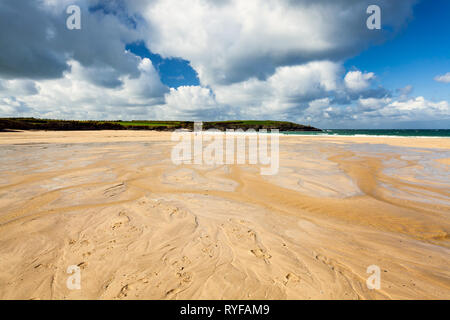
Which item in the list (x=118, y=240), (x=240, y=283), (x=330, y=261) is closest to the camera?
(x=240, y=283)

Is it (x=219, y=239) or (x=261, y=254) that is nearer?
(x=261, y=254)

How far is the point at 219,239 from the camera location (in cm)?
414

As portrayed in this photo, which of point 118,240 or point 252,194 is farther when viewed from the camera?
point 252,194

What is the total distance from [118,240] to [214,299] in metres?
2.32

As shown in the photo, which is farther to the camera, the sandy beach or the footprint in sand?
the footprint in sand

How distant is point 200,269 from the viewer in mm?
3225

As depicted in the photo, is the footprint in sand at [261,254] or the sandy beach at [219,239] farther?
the footprint in sand at [261,254]

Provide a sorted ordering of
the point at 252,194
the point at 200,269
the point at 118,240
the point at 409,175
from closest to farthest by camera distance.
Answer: the point at 200,269
the point at 118,240
the point at 252,194
the point at 409,175

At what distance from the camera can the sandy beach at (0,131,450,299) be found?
9.53 feet

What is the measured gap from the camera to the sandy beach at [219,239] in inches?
114

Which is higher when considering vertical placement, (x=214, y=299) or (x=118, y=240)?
(x=118, y=240)

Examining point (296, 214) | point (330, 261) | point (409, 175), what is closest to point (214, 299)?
point (330, 261)
